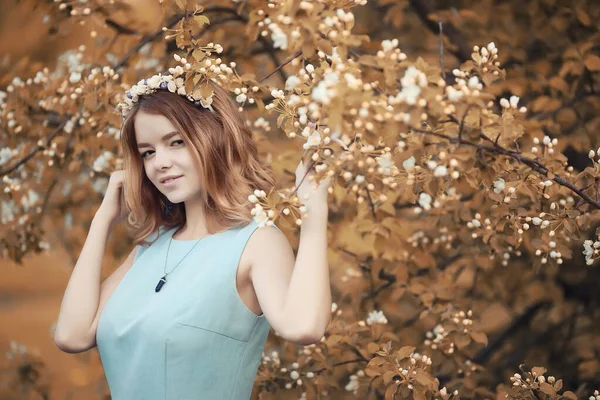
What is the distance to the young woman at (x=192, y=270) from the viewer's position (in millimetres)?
1646

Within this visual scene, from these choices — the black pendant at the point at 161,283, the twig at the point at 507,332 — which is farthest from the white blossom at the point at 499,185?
the twig at the point at 507,332

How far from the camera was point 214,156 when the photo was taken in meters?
1.87

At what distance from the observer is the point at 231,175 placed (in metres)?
1.89

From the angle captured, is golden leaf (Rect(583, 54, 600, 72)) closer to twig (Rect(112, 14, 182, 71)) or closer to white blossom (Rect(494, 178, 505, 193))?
white blossom (Rect(494, 178, 505, 193))

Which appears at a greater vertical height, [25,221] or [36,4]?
A: [36,4]

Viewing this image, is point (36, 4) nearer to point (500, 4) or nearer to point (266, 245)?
point (266, 245)

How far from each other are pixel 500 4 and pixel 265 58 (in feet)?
3.37

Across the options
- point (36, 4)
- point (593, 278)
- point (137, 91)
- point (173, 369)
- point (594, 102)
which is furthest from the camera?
point (593, 278)

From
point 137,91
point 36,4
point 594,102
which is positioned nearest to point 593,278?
point 594,102

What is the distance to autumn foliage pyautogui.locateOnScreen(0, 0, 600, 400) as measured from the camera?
57.8 inches

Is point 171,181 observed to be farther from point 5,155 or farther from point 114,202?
point 5,155

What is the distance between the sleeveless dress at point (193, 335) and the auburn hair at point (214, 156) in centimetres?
7

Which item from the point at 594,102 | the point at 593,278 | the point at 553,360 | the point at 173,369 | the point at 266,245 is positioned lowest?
the point at 553,360

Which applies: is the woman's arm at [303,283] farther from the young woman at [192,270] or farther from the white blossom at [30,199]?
the white blossom at [30,199]
